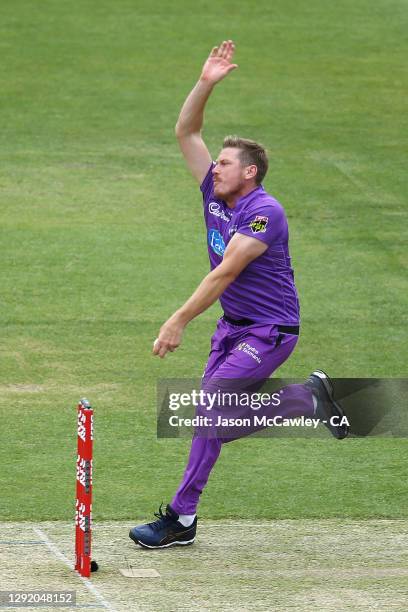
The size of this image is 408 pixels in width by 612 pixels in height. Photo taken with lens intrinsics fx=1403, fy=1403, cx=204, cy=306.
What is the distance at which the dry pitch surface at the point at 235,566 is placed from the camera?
6656 mm

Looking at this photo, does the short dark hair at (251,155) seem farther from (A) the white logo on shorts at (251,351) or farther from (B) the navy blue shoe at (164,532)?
(B) the navy blue shoe at (164,532)

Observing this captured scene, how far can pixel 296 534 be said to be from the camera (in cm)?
771

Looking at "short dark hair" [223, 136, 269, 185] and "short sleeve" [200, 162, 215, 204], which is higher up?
"short dark hair" [223, 136, 269, 185]

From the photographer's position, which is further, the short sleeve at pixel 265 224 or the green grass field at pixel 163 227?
the green grass field at pixel 163 227

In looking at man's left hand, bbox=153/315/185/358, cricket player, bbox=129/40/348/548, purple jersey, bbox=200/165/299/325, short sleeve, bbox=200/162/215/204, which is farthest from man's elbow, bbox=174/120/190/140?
man's left hand, bbox=153/315/185/358

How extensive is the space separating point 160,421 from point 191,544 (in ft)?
5.27

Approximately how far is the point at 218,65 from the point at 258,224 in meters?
1.24

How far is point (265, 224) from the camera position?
23.9 ft

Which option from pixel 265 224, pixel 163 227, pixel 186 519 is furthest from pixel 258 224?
Answer: pixel 163 227

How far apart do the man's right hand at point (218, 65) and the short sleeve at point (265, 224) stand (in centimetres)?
101

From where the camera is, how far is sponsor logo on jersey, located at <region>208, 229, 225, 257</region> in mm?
7789

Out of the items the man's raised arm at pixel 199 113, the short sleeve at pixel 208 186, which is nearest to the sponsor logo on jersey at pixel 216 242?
the short sleeve at pixel 208 186

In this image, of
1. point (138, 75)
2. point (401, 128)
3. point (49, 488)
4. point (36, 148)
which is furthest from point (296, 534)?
point (138, 75)

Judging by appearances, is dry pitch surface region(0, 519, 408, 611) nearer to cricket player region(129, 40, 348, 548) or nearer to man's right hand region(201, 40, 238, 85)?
cricket player region(129, 40, 348, 548)
